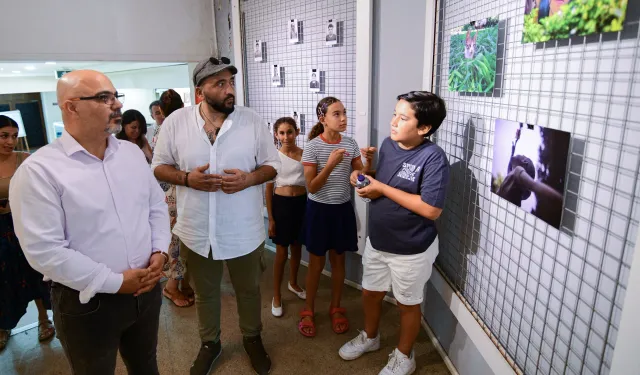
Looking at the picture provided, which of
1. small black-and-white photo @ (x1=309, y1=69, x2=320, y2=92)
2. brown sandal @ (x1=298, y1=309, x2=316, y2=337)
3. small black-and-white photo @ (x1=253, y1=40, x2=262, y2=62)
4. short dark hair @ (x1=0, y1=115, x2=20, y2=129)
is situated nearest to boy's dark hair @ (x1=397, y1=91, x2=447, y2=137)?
small black-and-white photo @ (x1=309, y1=69, x2=320, y2=92)

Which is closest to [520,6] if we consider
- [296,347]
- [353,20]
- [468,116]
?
[468,116]

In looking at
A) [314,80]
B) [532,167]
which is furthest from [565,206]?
[314,80]

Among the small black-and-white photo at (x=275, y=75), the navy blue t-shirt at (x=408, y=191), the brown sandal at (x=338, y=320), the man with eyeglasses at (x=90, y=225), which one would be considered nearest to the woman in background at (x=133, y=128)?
the small black-and-white photo at (x=275, y=75)

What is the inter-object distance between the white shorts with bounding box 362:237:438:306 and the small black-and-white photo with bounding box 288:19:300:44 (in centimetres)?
183

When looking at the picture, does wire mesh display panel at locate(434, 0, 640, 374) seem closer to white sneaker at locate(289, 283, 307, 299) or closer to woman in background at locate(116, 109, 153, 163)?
white sneaker at locate(289, 283, 307, 299)

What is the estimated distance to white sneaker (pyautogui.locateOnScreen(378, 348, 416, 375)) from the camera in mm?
2119

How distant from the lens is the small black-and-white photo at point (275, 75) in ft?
11.0

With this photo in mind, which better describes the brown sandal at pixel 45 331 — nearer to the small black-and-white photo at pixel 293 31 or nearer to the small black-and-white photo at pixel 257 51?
the small black-and-white photo at pixel 257 51

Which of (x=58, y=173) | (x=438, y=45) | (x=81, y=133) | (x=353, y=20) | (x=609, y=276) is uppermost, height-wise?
(x=353, y=20)

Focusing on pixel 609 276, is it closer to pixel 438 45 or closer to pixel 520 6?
pixel 520 6

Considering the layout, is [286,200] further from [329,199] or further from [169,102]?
[169,102]

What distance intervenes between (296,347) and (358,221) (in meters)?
0.99

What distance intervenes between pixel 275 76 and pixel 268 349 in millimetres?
2187

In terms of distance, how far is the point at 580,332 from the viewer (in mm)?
1201
